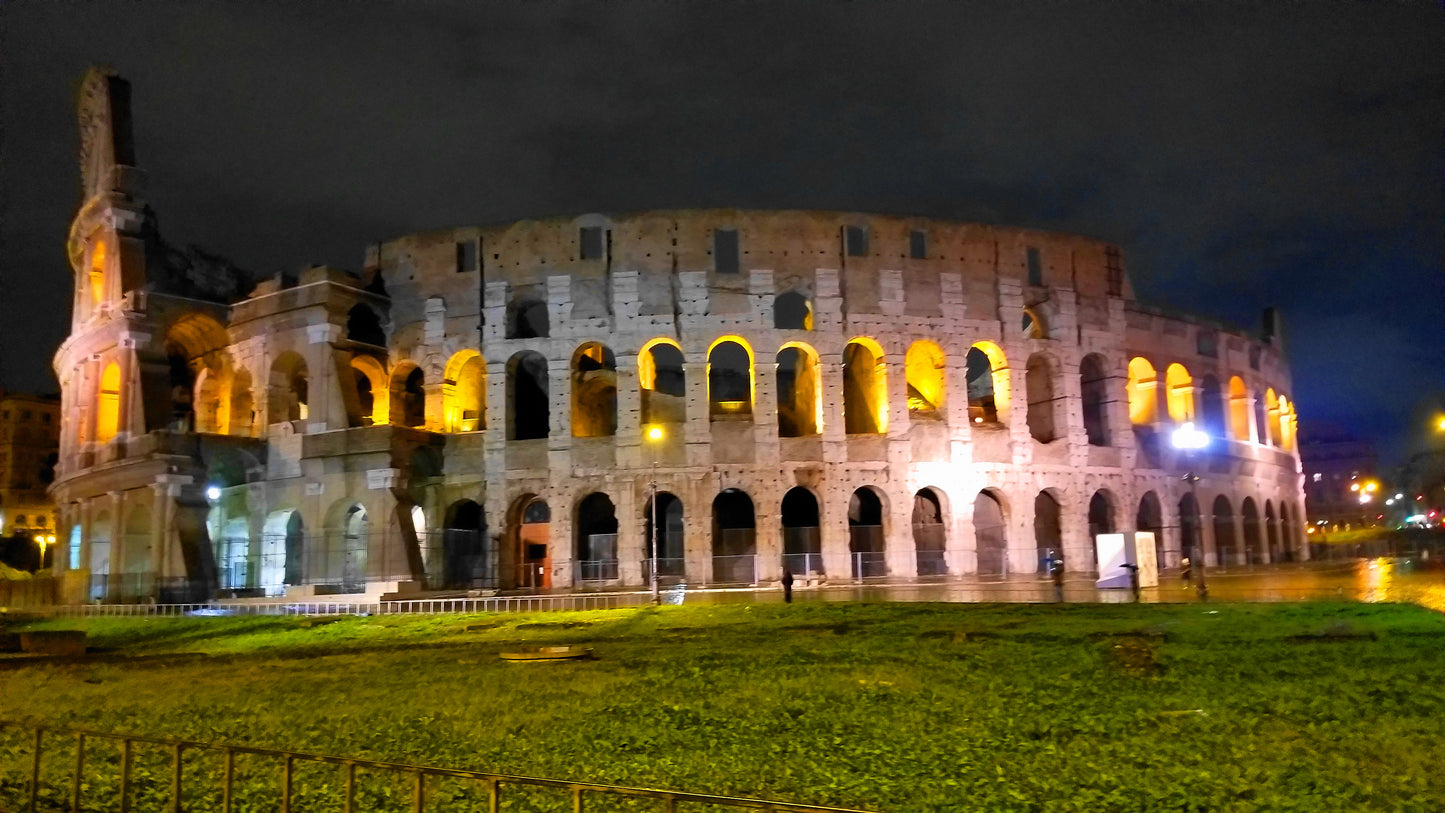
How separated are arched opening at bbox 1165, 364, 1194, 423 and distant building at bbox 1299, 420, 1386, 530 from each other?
2615 inches

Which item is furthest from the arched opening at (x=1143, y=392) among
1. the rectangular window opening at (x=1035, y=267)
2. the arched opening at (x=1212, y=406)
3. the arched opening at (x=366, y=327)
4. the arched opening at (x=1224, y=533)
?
the arched opening at (x=366, y=327)

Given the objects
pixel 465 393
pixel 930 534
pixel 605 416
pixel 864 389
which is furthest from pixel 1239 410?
pixel 465 393

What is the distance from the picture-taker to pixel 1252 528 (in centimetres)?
4688

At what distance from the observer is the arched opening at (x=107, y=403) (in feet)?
133

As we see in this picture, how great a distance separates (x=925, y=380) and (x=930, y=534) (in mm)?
6618

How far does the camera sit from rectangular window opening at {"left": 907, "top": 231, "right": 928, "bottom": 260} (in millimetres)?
38531

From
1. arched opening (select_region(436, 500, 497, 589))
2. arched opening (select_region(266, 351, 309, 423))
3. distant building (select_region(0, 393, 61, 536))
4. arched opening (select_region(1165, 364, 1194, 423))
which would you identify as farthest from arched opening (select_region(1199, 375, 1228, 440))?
distant building (select_region(0, 393, 61, 536))

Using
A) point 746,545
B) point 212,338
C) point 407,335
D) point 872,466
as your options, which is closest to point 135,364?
point 212,338

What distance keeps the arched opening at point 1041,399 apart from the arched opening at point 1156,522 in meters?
4.93

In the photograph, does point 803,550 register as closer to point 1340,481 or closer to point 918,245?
point 918,245

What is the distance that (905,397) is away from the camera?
121ft

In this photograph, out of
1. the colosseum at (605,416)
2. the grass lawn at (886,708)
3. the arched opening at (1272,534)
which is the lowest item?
the grass lawn at (886,708)

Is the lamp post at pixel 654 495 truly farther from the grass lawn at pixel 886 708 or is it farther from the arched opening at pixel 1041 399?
the arched opening at pixel 1041 399

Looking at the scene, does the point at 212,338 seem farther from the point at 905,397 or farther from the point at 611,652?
the point at 611,652
